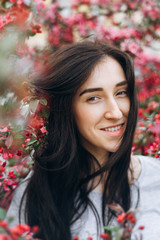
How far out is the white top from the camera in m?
1.42

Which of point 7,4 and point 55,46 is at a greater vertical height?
point 55,46

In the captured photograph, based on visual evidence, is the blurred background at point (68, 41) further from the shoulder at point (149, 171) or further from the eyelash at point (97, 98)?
the eyelash at point (97, 98)

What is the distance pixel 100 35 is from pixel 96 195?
1.64 meters

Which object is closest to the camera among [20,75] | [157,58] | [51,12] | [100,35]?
[20,75]

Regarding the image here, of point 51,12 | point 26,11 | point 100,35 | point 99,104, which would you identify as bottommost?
point 99,104

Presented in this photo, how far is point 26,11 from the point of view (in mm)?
1572

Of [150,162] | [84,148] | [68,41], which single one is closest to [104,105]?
[84,148]

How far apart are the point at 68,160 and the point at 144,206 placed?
44cm

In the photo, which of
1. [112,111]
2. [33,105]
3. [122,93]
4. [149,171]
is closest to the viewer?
[33,105]

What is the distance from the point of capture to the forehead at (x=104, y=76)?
1402 millimetres

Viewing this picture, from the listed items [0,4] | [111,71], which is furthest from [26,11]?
[111,71]

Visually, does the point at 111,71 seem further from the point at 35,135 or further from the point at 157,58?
the point at 157,58

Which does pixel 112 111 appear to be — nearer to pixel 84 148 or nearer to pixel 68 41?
pixel 84 148

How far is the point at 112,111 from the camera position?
1387mm
